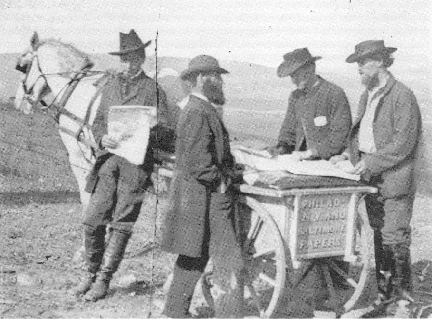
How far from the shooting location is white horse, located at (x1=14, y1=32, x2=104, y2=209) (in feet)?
18.9

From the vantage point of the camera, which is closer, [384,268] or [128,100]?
[128,100]

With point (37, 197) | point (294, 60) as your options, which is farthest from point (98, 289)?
point (37, 197)

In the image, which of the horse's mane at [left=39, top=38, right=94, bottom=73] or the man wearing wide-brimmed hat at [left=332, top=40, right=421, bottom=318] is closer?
the man wearing wide-brimmed hat at [left=332, top=40, right=421, bottom=318]

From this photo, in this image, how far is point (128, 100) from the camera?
495 cm

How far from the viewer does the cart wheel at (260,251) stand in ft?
13.4

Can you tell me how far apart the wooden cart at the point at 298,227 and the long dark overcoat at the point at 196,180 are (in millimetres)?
249

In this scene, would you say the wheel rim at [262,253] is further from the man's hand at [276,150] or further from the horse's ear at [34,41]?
the horse's ear at [34,41]

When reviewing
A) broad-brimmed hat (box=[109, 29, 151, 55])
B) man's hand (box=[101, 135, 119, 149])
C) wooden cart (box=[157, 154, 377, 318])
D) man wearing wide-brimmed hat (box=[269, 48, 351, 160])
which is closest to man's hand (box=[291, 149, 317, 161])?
man wearing wide-brimmed hat (box=[269, 48, 351, 160])

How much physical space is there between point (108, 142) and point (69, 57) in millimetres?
1773

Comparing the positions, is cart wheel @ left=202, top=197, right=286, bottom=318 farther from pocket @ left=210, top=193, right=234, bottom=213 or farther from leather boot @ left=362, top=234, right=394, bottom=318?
leather boot @ left=362, top=234, right=394, bottom=318

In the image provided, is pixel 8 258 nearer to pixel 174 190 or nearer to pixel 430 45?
pixel 174 190

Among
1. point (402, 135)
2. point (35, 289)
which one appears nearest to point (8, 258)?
point (35, 289)

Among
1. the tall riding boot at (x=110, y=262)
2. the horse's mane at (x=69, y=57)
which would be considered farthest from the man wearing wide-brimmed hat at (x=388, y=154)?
the horse's mane at (x=69, y=57)

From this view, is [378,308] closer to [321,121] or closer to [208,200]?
[321,121]
